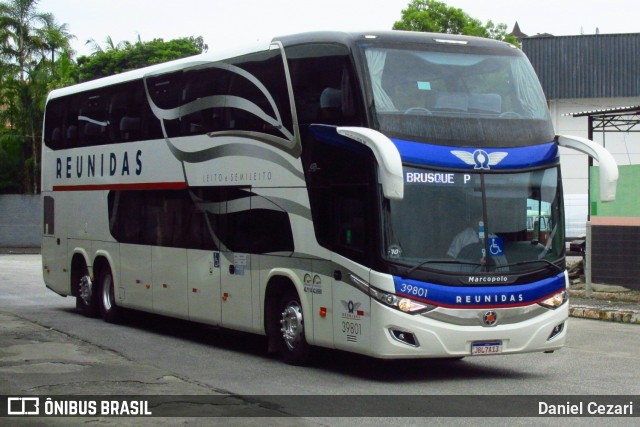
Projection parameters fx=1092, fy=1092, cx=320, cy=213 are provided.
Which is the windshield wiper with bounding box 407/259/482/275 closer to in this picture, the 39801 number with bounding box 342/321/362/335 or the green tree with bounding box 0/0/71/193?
the 39801 number with bounding box 342/321/362/335

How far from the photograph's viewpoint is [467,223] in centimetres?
1213

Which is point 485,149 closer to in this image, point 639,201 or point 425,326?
point 425,326

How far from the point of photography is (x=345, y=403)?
10773 millimetres

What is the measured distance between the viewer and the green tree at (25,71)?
5662 cm

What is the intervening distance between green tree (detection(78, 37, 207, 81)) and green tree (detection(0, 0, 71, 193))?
224 cm

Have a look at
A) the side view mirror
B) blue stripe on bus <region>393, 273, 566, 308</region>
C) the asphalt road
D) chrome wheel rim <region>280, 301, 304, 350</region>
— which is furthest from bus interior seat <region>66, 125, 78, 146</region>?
the side view mirror

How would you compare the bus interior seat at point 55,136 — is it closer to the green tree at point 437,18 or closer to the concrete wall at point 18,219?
the concrete wall at point 18,219

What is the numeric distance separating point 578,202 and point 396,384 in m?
39.4

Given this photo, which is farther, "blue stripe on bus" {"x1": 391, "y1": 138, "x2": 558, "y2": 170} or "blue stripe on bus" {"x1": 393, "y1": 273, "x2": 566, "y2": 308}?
"blue stripe on bus" {"x1": 391, "y1": 138, "x2": 558, "y2": 170}

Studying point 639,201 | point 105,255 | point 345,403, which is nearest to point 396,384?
point 345,403

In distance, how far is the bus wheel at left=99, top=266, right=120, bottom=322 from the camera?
19.2m

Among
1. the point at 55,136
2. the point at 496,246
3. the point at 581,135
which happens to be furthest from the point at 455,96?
the point at 581,135

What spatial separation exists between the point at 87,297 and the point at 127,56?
4271cm

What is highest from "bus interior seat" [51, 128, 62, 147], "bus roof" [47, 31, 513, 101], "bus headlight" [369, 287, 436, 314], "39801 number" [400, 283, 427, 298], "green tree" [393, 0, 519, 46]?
"green tree" [393, 0, 519, 46]
